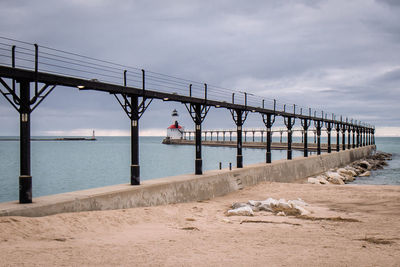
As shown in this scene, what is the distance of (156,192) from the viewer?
15.1m

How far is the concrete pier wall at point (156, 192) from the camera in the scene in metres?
10.9

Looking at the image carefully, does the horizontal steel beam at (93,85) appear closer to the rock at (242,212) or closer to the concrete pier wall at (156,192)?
the concrete pier wall at (156,192)

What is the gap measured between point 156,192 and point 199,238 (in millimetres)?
5805

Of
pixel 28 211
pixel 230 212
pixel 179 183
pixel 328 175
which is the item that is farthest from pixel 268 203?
pixel 328 175

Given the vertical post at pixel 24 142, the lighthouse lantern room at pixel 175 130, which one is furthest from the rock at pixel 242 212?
the lighthouse lantern room at pixel 175 130

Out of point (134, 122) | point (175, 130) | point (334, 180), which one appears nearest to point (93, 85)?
point (134, 122)

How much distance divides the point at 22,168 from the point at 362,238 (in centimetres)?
991

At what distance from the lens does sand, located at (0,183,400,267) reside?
743cm

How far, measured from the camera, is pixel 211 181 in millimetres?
18984

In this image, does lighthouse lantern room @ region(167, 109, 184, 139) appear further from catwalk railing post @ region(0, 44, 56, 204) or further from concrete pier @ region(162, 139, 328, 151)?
catwalk railing post @ region(0, 44, 56, 204)

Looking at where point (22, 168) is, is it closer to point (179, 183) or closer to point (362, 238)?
point (179, 183)

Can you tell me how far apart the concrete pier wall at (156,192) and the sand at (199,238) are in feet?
1.77

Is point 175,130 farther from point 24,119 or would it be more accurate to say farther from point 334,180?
point 24,119

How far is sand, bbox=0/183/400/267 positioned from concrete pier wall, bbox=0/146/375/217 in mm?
540
